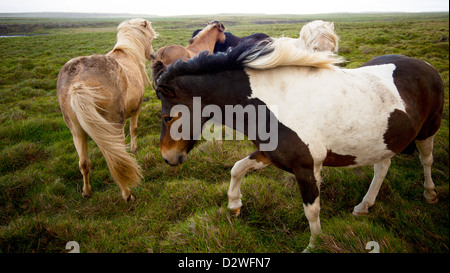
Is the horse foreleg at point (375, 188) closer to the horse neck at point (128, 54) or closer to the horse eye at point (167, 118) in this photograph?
the horse eye at point (167, 118)

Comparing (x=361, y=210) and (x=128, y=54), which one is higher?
(x=128, y=54)

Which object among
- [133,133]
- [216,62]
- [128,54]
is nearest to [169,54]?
[128,54]

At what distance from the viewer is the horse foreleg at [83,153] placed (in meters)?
3.12

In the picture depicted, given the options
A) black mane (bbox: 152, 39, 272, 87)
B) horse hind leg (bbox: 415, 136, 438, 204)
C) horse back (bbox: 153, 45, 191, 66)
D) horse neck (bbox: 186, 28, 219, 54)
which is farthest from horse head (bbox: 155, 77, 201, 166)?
horse neck (bbox: 186, 28, 219, 54)

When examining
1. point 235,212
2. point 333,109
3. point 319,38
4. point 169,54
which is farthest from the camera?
point 169,54

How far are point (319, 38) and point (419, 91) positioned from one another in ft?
7.44

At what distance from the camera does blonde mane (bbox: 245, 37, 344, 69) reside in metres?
1.92

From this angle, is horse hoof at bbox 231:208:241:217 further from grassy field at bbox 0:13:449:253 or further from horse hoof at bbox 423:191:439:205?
horse hoof at bbox 423:191:439:205

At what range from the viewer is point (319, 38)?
Answer: 4066mm

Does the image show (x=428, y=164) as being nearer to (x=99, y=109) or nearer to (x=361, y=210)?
(x=361, y=210)

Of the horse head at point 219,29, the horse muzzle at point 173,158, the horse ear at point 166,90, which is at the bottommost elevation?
the horse muzzle at point 173,158

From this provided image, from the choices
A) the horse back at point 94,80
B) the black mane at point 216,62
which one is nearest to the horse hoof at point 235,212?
the black mane at point 216,62

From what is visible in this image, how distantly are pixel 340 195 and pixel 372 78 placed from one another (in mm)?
1499
